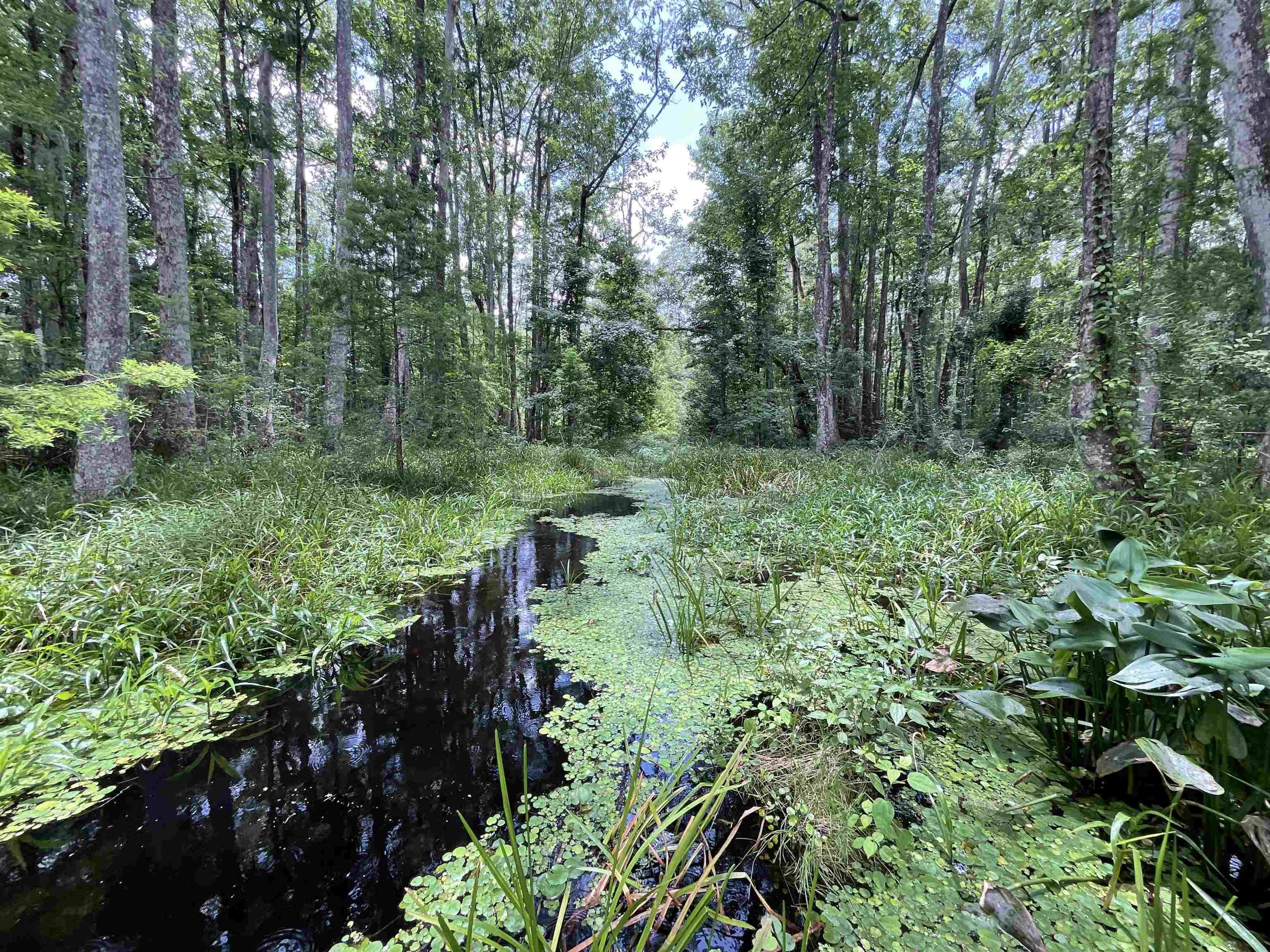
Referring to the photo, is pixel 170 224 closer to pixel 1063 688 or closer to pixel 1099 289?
pixel 1063 688

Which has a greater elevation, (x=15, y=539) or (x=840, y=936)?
(x=15, y=539)

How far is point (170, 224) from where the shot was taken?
518 cm

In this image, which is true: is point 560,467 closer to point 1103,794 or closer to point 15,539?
point 15,539

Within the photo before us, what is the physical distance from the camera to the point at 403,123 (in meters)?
7.56

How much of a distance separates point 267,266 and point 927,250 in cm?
1334

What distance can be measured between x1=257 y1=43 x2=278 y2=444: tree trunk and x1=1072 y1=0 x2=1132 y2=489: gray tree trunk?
30.4 feet

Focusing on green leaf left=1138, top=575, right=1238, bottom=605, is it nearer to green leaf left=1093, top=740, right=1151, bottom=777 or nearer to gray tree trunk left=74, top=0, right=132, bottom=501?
green leaf left=1093, top=740, right=1151, bottom=777

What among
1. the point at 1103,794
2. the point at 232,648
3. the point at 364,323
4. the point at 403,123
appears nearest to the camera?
the point at 1103,794

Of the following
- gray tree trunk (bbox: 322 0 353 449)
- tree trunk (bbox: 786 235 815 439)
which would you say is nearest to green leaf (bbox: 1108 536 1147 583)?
gray tree trunk (bbox: 322 0 353 449)

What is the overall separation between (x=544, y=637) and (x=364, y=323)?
426cm

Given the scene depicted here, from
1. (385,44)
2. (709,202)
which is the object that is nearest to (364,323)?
(385,44)

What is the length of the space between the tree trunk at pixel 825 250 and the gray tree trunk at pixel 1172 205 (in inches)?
170

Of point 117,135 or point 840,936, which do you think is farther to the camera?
point 117,135

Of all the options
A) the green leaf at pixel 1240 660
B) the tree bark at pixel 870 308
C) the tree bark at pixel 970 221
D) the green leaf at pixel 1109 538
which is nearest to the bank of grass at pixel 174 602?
the green leaf at pixel 1240 660
